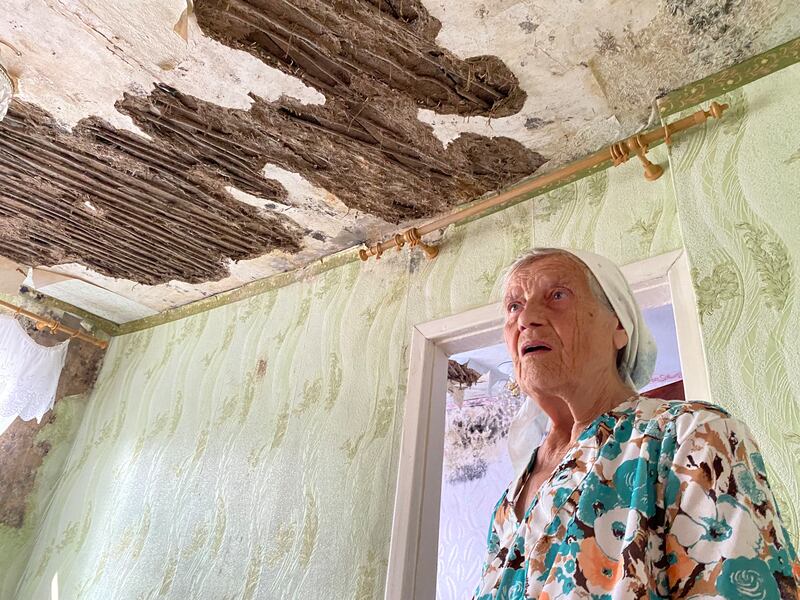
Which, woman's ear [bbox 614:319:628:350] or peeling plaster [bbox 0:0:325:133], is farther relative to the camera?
peeling plaster [bbox 0:0:325:133]

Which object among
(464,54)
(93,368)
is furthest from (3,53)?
(93,368)

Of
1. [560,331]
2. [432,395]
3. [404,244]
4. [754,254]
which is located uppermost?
[404,244]

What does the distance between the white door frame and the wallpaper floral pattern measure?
4 cm

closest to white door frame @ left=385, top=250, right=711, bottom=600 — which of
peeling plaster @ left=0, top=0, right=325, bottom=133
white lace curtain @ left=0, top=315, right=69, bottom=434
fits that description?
peeling plaster @ left=0, top=0, right=325, bottom=133

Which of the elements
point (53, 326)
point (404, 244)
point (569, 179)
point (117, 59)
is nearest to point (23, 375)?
point (53, 326)

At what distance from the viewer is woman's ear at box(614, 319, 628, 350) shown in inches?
29.5

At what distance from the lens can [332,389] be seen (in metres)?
1.69

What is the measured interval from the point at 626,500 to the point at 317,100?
115cm

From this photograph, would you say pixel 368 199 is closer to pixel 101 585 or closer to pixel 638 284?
pixel 638 284

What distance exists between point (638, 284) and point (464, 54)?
63 centimetres

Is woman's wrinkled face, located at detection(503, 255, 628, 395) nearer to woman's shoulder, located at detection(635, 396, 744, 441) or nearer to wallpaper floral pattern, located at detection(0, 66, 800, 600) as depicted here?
woman's shoulder, located at detection(635, 396, 744, 441)

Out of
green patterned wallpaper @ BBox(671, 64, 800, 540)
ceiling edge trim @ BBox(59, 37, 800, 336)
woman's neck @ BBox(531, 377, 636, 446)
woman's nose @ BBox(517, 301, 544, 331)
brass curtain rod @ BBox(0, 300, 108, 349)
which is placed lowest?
woman's neck @ BBox(531, 377, 636, 446)

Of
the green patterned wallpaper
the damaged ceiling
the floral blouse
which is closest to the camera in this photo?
the floral blouse

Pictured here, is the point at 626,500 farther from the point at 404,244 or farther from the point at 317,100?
the point at 404,244
